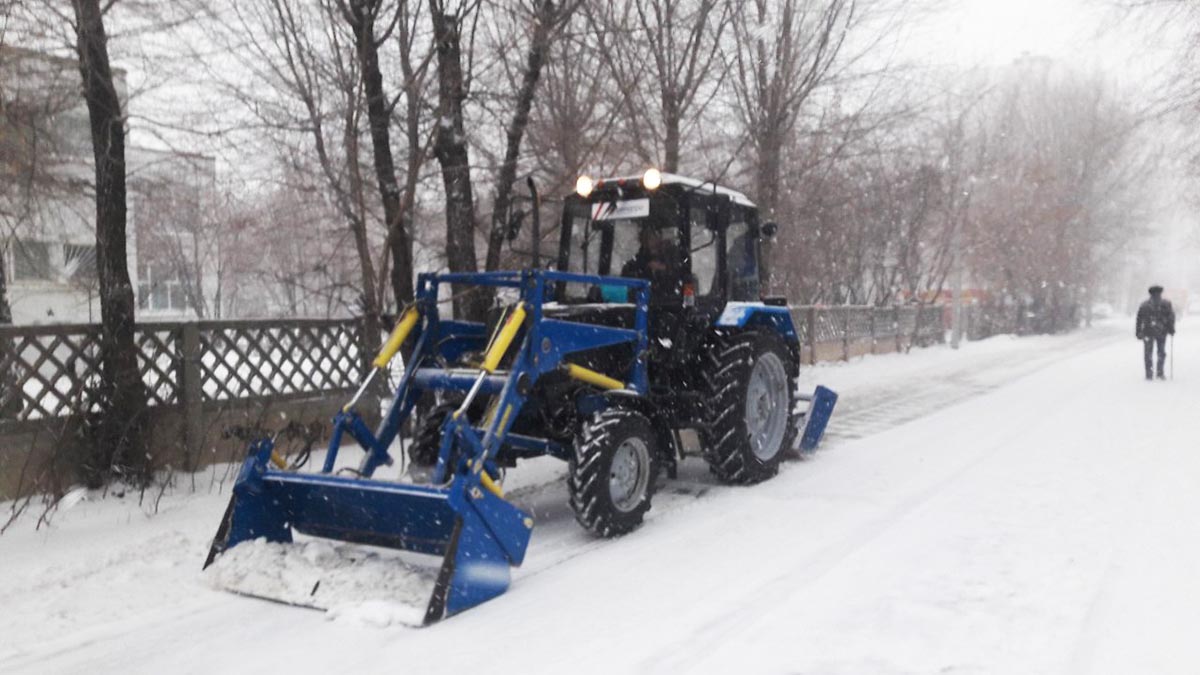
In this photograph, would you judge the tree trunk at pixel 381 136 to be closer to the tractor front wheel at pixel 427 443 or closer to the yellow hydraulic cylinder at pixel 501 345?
the tractor front wheel at pixel 427 443

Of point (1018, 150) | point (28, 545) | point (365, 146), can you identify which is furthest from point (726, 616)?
point (1018, 150)

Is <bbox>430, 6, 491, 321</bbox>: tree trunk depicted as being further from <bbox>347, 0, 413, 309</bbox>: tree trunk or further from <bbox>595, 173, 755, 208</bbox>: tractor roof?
Result: <bbox>595, 173, 755, 208</bbox>: tractor roof

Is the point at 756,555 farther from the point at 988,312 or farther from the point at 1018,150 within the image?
the point at 1018,150

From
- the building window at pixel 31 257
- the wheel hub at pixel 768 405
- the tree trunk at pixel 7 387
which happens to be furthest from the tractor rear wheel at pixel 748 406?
the building window at pixel 31 257

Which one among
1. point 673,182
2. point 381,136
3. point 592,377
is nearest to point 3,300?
point 381,136

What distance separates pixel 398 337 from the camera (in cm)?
563

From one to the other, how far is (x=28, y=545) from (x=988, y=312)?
1276 inches

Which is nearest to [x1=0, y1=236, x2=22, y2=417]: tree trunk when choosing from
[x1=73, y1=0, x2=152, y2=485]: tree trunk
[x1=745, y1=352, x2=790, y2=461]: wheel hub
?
[x1=73, y1=0, x2=152, y2=485]: tree trunk

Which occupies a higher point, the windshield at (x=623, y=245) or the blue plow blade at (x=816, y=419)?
the windshield at (x=623, y=245)

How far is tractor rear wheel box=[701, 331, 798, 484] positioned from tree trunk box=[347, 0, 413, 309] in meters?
3.34

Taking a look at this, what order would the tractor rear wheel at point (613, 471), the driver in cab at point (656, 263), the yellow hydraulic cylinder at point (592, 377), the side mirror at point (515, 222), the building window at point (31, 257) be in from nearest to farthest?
Result: 1. the tractor rear wheel at point (613, 471)
2. the yellow hydraulic cylinder at point (592, 377)
3. the side mirror at point (515, 222)
4. the driver in cab at point (656, 263)
5. the building window at point (31, 257)

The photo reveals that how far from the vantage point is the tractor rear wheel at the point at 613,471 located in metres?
5.28

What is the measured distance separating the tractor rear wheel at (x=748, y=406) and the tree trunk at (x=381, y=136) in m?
3.34

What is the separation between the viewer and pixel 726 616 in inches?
166
